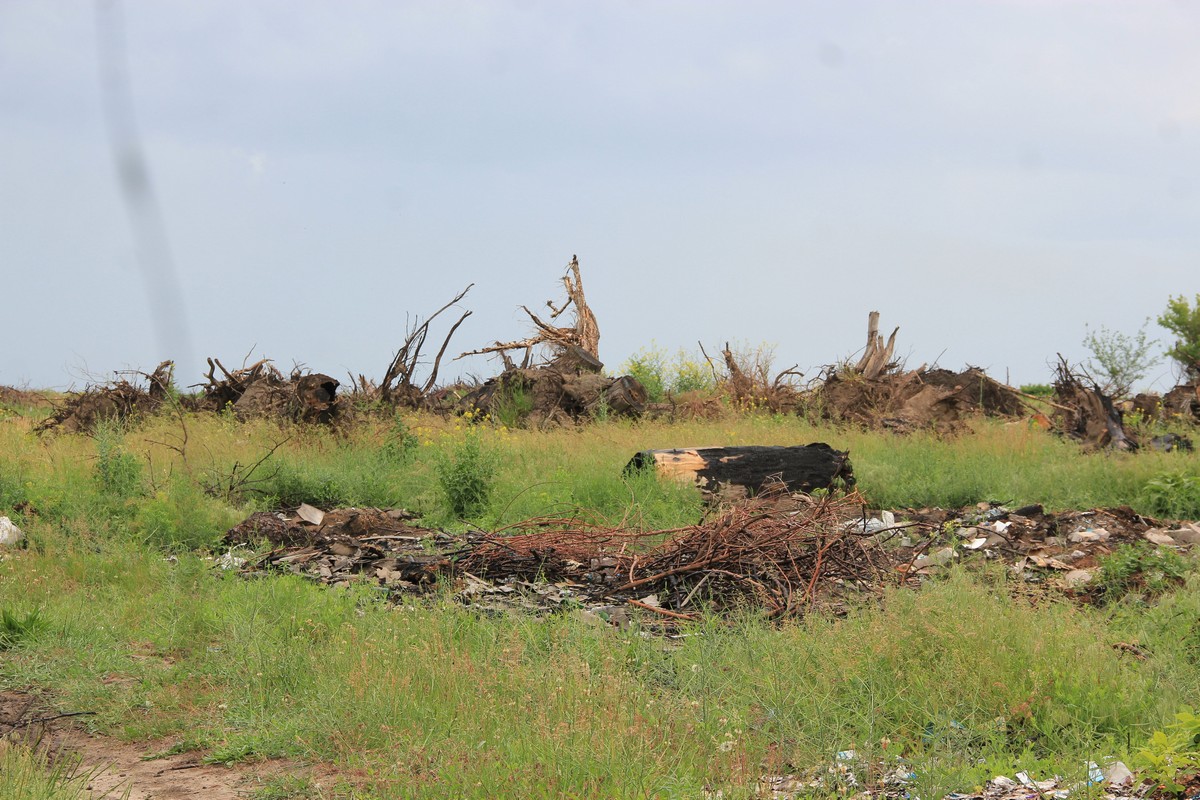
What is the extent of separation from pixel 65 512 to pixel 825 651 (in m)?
7.46

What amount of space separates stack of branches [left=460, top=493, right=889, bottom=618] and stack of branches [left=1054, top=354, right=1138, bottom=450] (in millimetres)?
8170

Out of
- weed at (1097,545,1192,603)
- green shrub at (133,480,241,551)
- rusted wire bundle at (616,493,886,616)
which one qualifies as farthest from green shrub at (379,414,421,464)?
weed at (1097,545,1192,603)

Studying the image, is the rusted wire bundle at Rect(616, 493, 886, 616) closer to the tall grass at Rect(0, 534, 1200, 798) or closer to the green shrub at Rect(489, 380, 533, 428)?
the tall grass at Rect(0, 534, 1200, 798)

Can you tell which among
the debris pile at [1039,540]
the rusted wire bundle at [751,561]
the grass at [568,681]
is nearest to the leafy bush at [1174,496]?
the debris pile at [1039,540]

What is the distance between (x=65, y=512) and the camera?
9.20 meters

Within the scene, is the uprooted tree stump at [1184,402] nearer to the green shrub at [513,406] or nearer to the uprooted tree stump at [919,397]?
the uprooted tree stump at [919,397]

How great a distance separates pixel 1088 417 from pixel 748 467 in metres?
6.71

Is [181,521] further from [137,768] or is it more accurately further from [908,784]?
[908,784]

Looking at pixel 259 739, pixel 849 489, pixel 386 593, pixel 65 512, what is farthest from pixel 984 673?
pixel 65 512

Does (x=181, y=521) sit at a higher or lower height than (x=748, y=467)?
lower

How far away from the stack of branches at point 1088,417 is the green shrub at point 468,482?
8181mm

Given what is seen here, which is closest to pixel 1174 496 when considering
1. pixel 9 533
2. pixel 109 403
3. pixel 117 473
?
pixel 117 473

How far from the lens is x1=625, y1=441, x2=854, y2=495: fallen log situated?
10.0m

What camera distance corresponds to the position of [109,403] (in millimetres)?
17641
